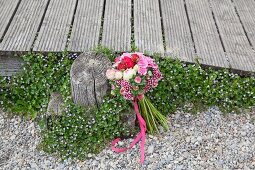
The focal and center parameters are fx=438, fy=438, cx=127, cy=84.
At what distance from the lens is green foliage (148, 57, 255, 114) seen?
400 centimetres

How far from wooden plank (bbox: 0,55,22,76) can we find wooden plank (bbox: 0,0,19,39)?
10.3 inches

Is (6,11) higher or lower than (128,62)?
lower

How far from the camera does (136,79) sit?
3.50 m

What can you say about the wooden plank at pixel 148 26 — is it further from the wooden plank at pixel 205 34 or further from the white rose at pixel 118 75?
the white rose at pixel 118 75

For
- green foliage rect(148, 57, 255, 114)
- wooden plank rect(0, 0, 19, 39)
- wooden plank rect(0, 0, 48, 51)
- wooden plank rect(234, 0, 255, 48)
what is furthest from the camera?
wooden plank rect(234, 0, 255, 48)

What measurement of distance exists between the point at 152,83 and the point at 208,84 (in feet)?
2.22

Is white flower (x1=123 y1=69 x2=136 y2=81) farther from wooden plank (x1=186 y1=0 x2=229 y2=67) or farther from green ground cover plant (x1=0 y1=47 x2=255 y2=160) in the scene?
wooden plank (x1=186 y1=0 x2=229 y2=67)

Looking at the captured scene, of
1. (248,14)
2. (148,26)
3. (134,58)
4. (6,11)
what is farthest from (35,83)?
(248,14)

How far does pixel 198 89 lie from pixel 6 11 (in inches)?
85.3

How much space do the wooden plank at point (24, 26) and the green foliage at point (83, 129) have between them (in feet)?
2.71

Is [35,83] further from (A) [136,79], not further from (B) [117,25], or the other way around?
(A) [136,79]

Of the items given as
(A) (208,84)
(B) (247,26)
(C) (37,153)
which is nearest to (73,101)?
(C) (37,153)

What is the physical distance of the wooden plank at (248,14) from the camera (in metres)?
4.54

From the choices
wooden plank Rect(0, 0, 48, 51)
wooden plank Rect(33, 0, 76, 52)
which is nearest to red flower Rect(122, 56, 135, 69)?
wooden plank Rect(33, 0, 76, 52)
